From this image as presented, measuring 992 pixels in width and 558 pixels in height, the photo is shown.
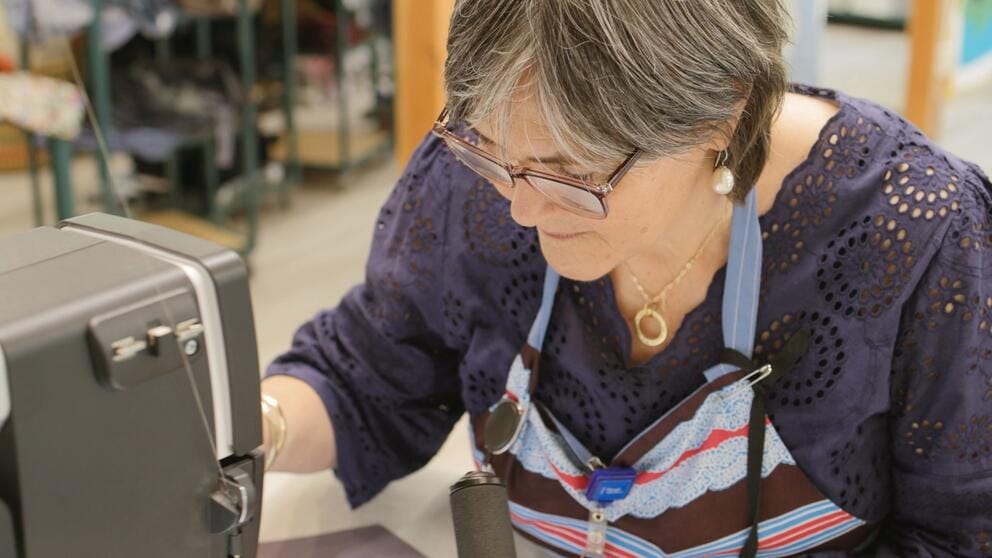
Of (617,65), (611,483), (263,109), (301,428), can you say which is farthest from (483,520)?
(263,109)

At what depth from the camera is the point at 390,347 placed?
1.31 metres

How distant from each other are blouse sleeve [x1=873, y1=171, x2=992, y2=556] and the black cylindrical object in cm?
43

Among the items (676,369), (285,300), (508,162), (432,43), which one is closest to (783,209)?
(676,369)

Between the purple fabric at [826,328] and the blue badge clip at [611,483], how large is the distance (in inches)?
2.4

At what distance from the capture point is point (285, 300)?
3664mm

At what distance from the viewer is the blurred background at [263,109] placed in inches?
112

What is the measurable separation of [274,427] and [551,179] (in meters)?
0.43

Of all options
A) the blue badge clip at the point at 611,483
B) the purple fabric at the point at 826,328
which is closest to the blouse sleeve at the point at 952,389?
the purple fabric at the point at 826,328

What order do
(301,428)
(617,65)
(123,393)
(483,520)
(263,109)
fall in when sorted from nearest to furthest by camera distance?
(123,393) → (617,65) → (483,520) → (301,428) → (263,109)

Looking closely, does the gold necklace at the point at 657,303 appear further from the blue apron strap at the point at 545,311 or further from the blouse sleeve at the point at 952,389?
the blouse sleeve at the point at 952,389

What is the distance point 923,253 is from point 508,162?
42 centimetres

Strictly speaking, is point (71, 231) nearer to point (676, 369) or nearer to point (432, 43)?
point (676, 369)

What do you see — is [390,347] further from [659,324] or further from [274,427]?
[659,324]

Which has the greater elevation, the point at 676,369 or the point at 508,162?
the point at 508,162
